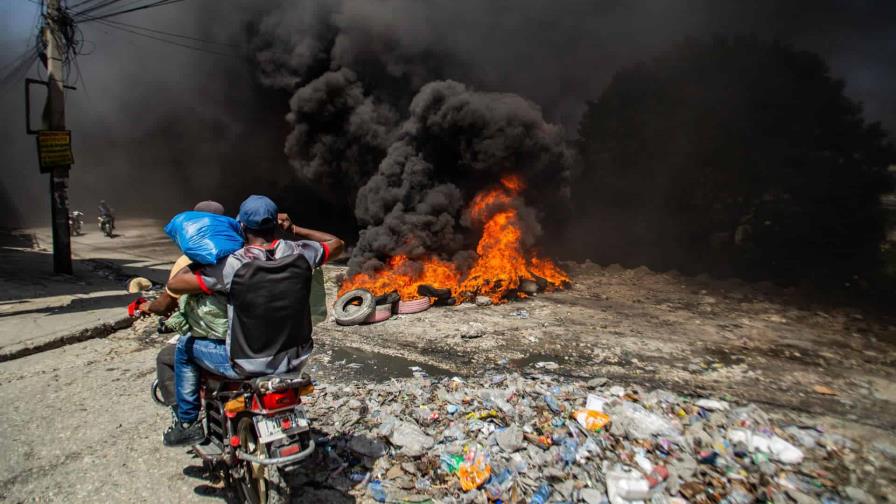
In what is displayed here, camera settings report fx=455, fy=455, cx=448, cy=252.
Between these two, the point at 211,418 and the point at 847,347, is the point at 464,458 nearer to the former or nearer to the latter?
the point at 211,418

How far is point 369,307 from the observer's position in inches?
324

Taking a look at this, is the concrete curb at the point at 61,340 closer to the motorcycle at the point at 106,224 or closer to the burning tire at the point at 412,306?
the burning tire at the point at 412,306

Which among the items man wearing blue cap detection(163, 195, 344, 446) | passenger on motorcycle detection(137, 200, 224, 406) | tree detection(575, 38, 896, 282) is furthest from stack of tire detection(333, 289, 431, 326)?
tree detection(575, 38, 896, 282)

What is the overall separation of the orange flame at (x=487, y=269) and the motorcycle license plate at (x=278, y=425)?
722 cm

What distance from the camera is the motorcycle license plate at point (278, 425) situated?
2.48m

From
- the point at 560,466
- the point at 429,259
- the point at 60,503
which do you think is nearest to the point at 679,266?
the point at 429,259

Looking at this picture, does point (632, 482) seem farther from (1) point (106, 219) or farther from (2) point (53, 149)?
(1) point (106, 219)

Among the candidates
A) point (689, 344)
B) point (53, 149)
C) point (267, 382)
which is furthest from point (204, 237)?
point (53, 149)

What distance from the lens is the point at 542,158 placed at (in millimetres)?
12969

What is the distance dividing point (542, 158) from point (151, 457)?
11.5 m

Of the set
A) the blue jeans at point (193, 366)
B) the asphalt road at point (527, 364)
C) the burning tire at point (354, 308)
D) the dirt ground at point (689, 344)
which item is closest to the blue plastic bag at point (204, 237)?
the blue jeans at point (193, 366)

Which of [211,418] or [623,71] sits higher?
[623,71]

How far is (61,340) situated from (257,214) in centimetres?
527

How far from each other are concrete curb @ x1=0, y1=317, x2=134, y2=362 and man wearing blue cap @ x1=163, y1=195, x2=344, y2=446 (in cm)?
438
